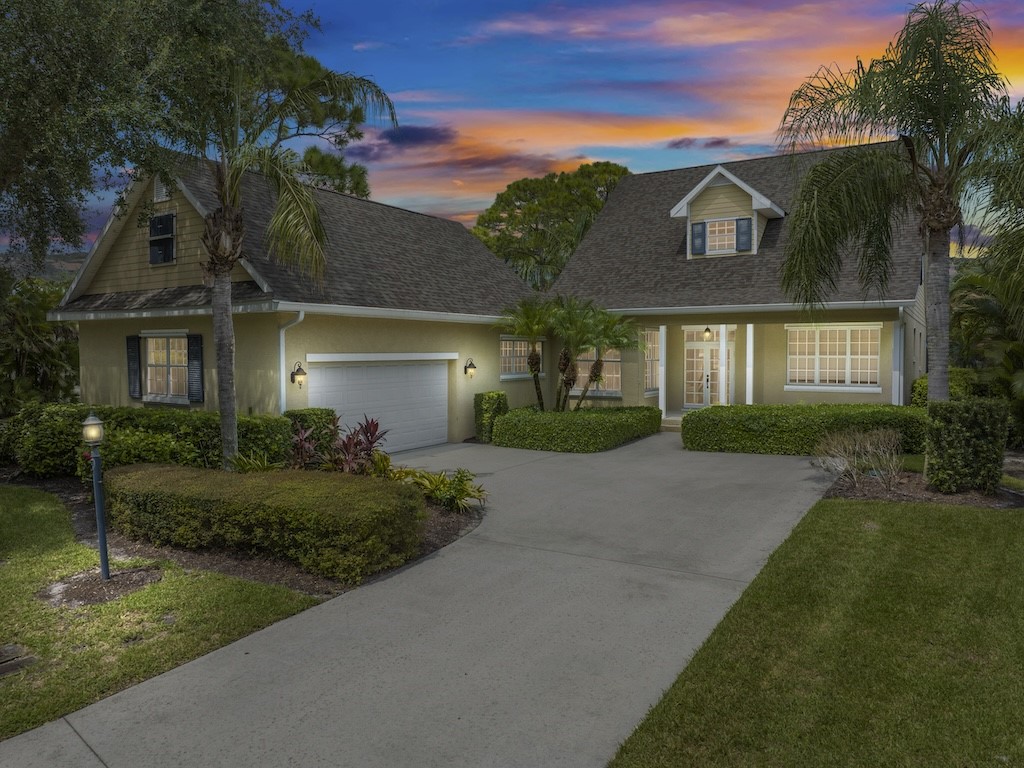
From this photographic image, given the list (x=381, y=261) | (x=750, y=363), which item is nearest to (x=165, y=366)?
(x=381, y=261)

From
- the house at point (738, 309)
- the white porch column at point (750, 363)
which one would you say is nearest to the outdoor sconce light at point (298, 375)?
the house at point (738, 309)

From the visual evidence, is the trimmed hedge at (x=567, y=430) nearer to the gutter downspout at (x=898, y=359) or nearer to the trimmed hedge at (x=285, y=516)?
the gutter downspout at (x=898, y=359)

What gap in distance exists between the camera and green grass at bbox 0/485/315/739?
15.5ft

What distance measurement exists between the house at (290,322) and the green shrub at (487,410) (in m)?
0.34

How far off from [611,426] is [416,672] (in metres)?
10.9

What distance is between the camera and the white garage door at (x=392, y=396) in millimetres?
13491

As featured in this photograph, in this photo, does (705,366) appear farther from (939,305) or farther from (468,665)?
(468,665)

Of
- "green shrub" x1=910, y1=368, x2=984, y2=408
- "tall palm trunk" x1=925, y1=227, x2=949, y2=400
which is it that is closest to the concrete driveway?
"tall palm trunk" x1=925, y1=227, x2=949, y2=400

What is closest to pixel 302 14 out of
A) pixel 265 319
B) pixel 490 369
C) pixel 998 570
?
pixel 265 319

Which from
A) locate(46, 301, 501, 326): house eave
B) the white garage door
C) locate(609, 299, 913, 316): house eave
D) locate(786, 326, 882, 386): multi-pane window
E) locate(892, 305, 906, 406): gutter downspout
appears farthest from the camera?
locate(786, 326, 882, 386): multi-pane window

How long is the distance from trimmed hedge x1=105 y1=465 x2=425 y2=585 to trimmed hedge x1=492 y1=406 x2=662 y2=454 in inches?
294

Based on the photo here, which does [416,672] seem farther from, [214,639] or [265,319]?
[265,319]

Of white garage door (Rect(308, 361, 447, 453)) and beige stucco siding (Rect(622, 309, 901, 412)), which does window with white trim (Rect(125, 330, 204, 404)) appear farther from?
beige stucco siding (Rect(622, 309, 901, 412))

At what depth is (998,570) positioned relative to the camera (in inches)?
263
